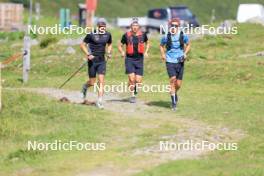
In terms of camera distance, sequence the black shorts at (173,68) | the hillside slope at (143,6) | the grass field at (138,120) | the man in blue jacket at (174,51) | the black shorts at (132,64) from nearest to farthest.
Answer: the grass field at (138,120) < the man in blue jacket at (174,51) < the black shorts at (173,68) < the black shorts at (132,64) < the hillside slope at (143,6)

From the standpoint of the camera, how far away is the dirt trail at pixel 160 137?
13.8 m

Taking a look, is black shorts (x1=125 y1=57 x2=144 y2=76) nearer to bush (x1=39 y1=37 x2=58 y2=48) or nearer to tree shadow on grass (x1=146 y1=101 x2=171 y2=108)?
tree shadow on grass (x1=146 y1=101 x2=171 y2=108)

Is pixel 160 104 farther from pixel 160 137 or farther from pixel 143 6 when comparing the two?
pixel 143 6

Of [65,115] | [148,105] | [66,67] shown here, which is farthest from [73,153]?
[66,67]

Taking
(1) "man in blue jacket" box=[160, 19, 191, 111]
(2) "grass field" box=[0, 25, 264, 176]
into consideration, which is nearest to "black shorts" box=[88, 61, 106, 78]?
(2) "grass field" box=[0, 25, 264, 176]

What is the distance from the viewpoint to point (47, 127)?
17438 mm

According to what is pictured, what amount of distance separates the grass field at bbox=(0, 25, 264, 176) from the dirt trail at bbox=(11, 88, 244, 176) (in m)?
0.10

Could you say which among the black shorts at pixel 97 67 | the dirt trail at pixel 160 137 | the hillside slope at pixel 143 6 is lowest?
the dirt trail at pixel 160 137

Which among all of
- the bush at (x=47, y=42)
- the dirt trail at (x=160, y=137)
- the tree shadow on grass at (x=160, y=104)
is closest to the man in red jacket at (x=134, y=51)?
the tree shadow on grass at (x=160, y=104)

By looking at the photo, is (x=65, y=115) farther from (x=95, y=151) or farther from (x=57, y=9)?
(x=57, y=9)

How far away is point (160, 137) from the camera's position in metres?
16.1

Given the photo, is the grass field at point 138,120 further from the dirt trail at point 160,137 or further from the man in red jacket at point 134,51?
the man in red jacket at point 134,51

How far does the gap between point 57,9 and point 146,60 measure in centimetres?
5550

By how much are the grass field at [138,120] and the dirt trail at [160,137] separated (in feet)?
0.31
